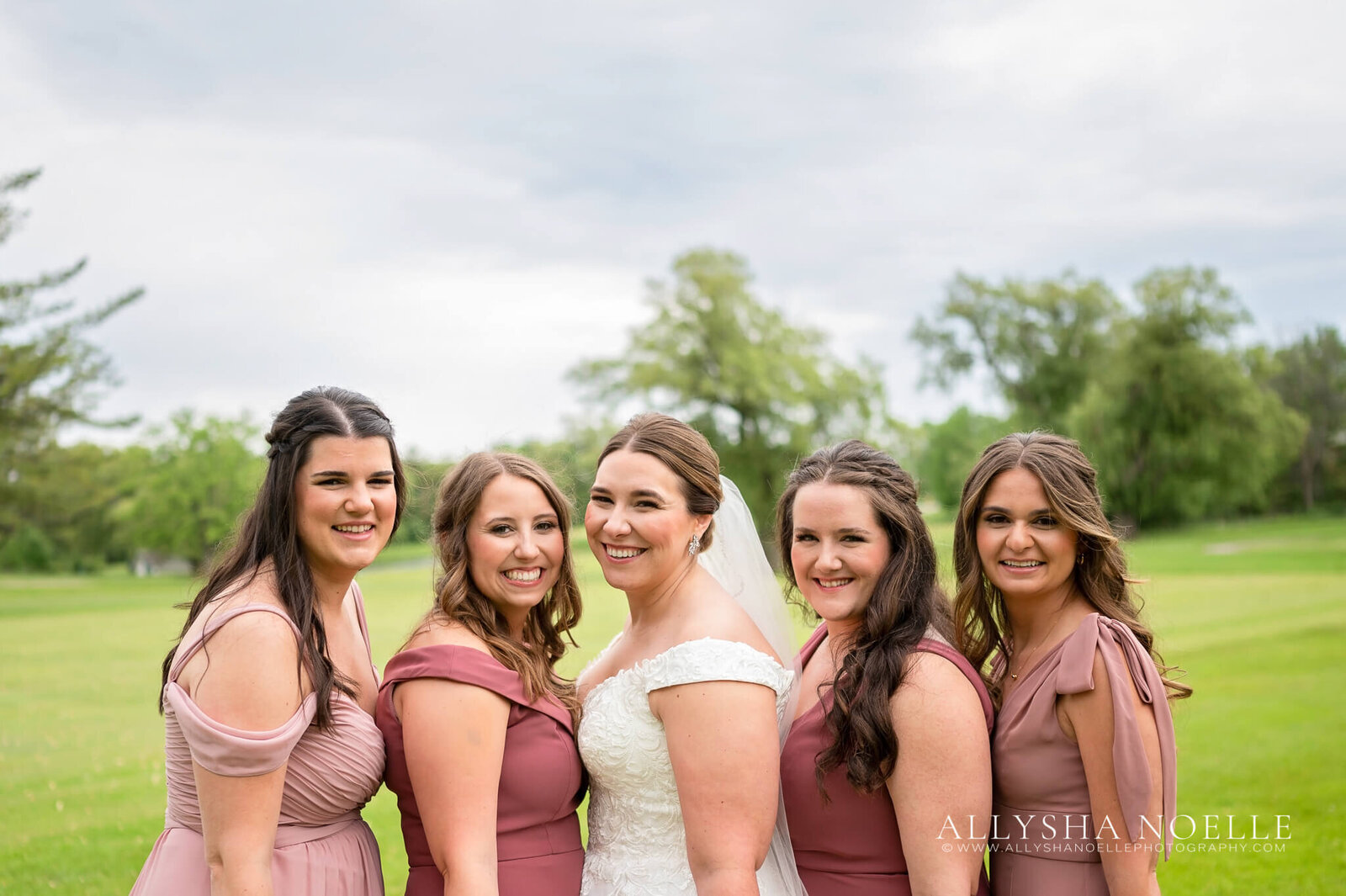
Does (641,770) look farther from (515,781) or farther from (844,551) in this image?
(844,551)

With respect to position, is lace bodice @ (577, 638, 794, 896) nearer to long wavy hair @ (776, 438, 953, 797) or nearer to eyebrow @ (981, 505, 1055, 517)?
long wavy hair @ (776, 438, 953, 797)

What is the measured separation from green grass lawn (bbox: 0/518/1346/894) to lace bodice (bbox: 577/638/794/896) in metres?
2.58

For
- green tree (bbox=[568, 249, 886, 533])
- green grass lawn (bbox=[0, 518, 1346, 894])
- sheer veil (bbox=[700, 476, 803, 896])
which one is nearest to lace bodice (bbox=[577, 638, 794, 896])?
sheer veil (bbox=[700, 476, 803, 896])

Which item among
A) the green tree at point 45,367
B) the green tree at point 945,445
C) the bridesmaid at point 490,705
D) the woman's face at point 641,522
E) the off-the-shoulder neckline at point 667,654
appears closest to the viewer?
the bridesmaid at point 490,705

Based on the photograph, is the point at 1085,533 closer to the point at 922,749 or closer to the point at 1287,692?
the point at 922,749

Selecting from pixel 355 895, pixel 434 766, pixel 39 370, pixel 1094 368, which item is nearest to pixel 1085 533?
pixel 434 766

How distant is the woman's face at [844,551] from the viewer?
14.1 feet

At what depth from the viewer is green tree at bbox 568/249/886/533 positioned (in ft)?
183

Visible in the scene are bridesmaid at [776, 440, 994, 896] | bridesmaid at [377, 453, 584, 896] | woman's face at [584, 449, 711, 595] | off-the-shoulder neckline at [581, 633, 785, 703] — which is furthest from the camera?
woman's face at [584, 449, 711, 595]

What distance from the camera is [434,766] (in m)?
3.70

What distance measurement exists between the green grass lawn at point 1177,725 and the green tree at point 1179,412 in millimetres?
23493

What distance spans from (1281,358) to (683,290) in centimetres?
4971

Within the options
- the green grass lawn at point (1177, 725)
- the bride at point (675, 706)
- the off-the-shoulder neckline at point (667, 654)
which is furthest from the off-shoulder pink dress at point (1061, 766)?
the green grass lawn at point (1177, 725)

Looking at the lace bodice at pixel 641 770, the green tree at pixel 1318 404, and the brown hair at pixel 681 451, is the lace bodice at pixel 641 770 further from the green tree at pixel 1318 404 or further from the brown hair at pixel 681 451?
the green tree at pixel 1318 404
